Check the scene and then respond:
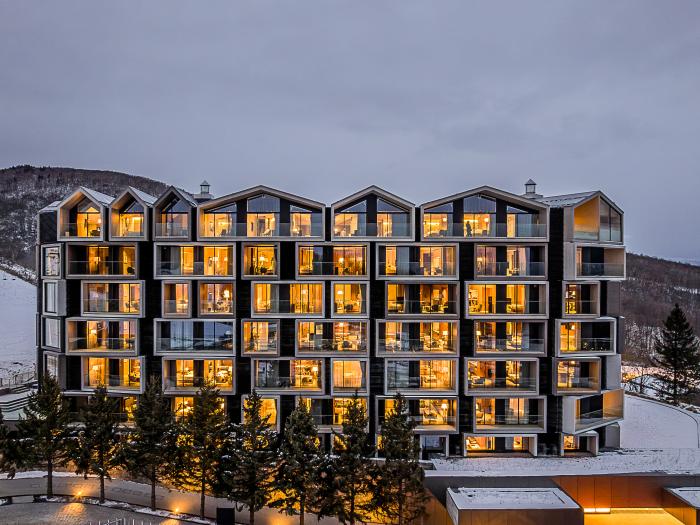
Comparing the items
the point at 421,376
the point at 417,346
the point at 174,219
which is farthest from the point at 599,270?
the point at 174,219

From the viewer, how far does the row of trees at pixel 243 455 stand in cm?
1719

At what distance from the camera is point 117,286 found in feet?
84.1

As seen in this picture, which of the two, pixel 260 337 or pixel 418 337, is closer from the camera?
pixel 260 337

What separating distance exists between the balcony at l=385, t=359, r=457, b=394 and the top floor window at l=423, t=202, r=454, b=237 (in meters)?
6.91

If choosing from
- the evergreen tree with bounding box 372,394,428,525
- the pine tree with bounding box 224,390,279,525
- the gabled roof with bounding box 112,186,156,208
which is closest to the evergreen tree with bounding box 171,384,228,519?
the pine tree with bounding box 224,390,279,525

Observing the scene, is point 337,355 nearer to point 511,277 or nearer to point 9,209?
point 511,277

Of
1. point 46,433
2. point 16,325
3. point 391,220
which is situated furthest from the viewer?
point 16,325

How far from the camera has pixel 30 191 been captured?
119 m

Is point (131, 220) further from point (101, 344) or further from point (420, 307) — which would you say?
point (420, 307)

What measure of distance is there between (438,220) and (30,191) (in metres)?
130

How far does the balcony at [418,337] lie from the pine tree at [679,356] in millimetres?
23390

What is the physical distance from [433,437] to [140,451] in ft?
46.4

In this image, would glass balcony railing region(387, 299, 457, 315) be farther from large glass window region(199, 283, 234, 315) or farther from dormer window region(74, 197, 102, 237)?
dormer window region(74, 197, 102, 237)

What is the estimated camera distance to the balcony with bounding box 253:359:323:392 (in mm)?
24469
